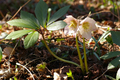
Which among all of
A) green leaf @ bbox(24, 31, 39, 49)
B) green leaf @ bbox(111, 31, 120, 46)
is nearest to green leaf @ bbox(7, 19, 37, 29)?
green leaf @ bbox(24, 31, 39, 49)

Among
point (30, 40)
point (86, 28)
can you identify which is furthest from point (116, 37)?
point (30, 40)

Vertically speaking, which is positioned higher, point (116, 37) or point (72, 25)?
point (72, 25)

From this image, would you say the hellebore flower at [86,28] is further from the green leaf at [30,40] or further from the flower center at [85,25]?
the green leaf at [30,40]

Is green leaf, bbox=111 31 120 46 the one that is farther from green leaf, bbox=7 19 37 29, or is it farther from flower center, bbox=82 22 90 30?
green leaf, bbox=7 19 37 29

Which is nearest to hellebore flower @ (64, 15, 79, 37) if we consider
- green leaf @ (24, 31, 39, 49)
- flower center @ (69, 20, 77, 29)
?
flower center @ (69, 20, 77, 29)

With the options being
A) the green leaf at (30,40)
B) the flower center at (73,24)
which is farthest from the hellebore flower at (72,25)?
the green leaf at (30,40)

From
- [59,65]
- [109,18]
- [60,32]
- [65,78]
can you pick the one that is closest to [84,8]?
[109,18]

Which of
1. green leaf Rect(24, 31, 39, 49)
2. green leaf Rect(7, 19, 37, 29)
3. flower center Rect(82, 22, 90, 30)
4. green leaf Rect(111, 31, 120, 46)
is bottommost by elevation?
green leaf Rect(111, 31, 120, 46)

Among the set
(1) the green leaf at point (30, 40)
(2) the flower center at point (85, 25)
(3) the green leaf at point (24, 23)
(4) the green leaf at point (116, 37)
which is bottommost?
(4) the green leaf at point (116, 37)

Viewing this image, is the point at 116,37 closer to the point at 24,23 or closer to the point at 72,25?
the point at 72,25

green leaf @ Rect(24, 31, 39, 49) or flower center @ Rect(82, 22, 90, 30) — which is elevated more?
flower center @ Rect(82, 22, 90, 30)

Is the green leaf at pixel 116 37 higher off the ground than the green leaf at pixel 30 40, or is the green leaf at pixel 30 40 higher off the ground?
the green leaf at pixel 30 40
